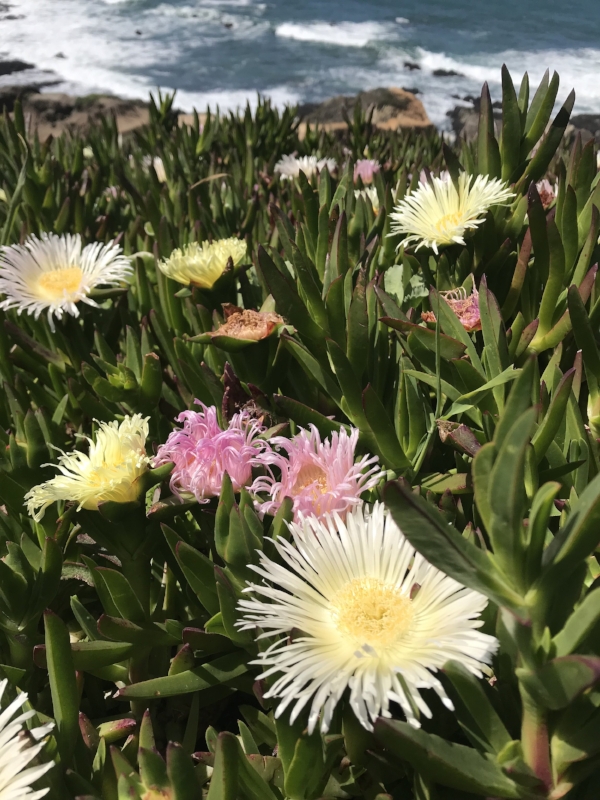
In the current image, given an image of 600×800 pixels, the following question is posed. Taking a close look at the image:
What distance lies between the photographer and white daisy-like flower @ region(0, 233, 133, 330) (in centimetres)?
76

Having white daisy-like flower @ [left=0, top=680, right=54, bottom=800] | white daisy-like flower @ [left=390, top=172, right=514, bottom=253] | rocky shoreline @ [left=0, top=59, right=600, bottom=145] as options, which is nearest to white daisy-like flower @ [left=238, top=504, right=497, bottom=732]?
white daisy-like flower @ [left=0, top=680, right=54, bottom=800]

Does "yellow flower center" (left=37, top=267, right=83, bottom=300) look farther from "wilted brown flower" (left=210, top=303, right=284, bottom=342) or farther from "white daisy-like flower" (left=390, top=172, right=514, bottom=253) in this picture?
"white daisy-like flower" (left=390, top=172, right=514, bottom=253)

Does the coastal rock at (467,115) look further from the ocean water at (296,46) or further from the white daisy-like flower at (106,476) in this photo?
the white daisy-like flower at (106,476)

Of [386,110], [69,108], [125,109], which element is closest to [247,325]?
[386,110]

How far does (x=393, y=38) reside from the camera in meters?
7.53

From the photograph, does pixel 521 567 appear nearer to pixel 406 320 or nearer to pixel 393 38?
pixel 406 320

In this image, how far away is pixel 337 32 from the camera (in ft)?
25.3

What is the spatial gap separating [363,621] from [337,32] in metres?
8.73

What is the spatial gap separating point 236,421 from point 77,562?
0.22 metres

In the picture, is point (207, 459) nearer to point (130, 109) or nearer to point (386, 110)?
point (386, 110)

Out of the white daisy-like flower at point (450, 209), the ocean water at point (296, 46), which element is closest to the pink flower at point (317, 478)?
the white daisy-like flower at point (450, 209)

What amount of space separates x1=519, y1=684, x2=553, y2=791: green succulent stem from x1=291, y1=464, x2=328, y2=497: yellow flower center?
7.6 inches

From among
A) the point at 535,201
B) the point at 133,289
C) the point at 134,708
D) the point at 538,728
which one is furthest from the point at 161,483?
the point at 133,289

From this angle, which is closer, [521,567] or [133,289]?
[521,567]
